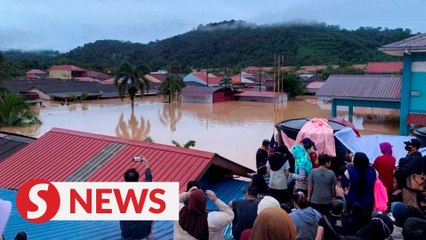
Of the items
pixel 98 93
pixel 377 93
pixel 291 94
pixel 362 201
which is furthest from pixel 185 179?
pixel 98 93

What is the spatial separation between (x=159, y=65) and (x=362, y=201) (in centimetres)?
8853

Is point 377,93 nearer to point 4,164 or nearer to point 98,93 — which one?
point 4,164

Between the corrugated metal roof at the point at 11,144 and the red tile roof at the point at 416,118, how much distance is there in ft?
37.4

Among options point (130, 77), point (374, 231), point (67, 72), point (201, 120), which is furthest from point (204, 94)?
point (374, 231)

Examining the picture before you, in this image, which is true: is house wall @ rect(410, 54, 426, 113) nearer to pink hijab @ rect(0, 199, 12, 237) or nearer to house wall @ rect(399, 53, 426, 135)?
house wall @ rect(399, 53, 426, 135)

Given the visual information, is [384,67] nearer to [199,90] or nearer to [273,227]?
[199,90]

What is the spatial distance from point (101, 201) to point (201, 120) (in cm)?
2427

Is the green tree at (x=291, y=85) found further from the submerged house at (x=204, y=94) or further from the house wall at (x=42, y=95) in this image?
the house wall at (x=42, y=95)

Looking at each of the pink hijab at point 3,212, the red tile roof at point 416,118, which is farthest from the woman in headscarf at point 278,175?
the red tile roof at point 416,118

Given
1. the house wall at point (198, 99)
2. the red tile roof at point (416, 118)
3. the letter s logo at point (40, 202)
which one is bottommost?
the house wall at point (198, 99)

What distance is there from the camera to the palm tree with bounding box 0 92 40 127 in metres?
22.5

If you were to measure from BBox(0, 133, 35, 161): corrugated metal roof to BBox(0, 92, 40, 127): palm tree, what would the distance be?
14536 mm

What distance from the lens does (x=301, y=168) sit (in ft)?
16.1

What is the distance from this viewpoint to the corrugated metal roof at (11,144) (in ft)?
27.8
